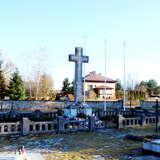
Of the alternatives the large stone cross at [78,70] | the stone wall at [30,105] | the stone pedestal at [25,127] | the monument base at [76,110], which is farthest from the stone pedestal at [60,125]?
the stone wall at [30,105]

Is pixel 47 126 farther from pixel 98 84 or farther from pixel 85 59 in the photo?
pixel 98 84

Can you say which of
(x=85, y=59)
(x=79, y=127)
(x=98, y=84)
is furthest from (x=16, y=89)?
(x=79, y=127)

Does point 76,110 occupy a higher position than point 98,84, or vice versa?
point 98,84

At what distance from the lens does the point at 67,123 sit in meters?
19.3

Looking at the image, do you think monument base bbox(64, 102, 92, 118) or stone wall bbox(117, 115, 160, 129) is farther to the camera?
monument base bbox(64, 102, 92, 118)

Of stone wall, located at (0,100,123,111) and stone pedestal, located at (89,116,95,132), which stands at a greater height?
stone wall, located at (0,100,123,111)

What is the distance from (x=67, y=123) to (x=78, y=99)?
6.71 m

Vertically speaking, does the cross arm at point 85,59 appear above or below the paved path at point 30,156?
above

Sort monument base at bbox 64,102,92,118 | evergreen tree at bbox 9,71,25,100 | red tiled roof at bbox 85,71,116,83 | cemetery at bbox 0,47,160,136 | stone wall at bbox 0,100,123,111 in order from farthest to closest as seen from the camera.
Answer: red tiled roof at bbox 85,71,116,83, evergreen tree at bbox 9,71,25,100, stone wall at bbox 0,100,123,111, monument base at bbox 64,102,92,118, cemetery at bbox 0,47,160,136

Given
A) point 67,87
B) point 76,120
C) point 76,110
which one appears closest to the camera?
point 76,120

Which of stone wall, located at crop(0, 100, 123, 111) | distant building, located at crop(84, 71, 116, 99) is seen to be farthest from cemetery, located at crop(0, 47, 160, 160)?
distant building, located at crop(84, 71, 116, 99)

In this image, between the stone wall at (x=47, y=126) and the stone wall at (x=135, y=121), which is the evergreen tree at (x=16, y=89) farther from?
the stone wall at (x=47, y=126)

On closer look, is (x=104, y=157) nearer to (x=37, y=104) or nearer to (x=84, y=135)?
(x=84, y=135)

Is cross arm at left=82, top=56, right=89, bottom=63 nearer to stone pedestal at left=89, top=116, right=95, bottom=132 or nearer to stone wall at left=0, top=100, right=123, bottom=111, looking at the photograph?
stone pedestal at left=89, top=116, right=95, bottom=132
